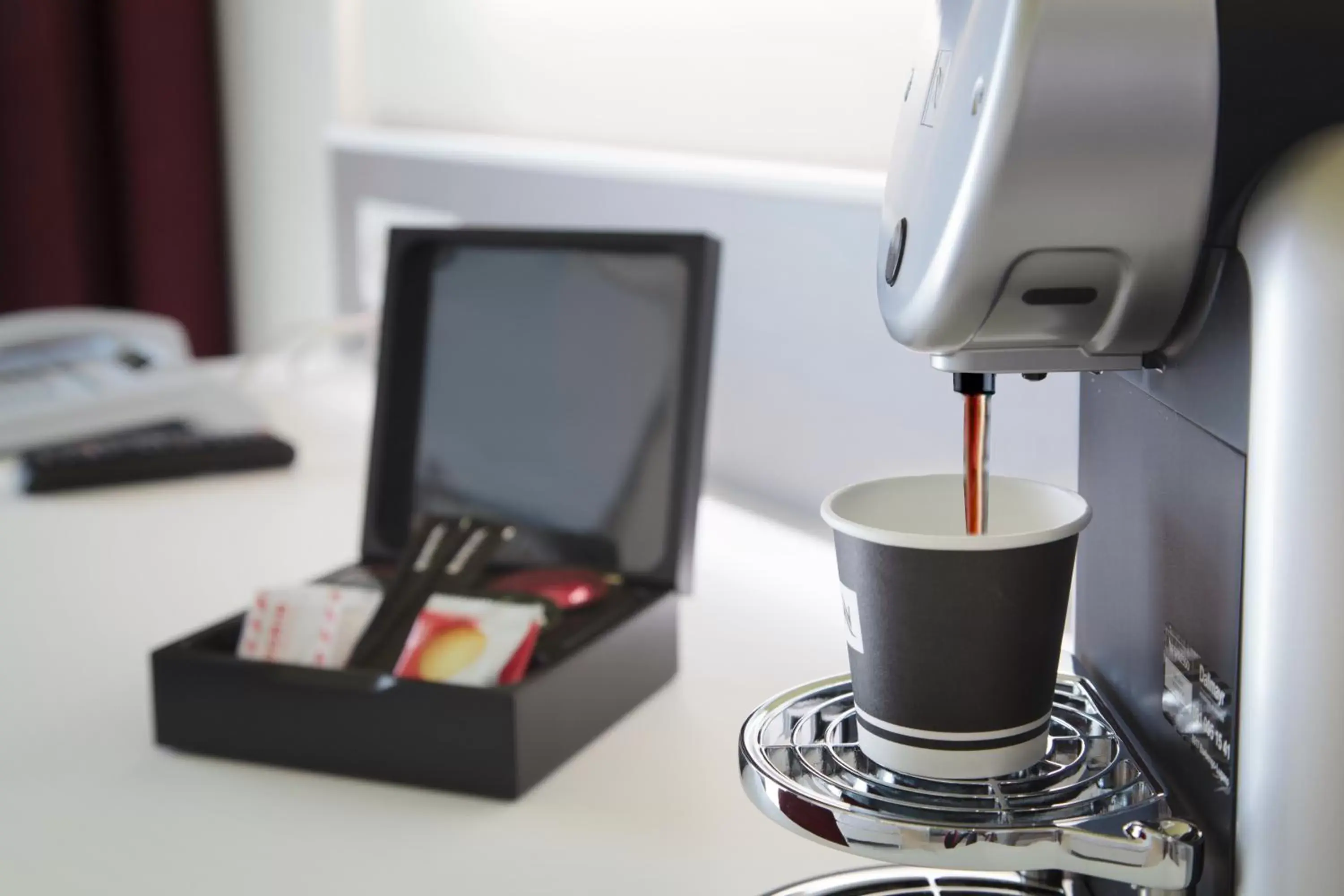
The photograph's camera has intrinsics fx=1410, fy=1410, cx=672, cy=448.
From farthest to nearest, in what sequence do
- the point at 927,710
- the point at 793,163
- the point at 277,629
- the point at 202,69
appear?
the point at 202,69, the point at 793,163, the point at 277,629, the point at 927,710

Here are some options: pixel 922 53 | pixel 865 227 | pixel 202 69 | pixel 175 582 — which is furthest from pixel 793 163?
pixel 202 69

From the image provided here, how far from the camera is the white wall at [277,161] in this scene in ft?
5.86

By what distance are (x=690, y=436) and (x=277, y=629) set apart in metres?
0.27

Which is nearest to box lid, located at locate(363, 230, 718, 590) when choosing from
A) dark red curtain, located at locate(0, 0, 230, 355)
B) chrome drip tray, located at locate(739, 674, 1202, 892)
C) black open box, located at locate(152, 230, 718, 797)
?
black open box, located at locate(152, 230, 718, 797)

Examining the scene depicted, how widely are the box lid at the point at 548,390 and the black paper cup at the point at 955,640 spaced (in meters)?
0.39

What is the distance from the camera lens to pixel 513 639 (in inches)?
26.5

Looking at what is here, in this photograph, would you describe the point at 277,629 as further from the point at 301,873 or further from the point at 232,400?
the point at 232,400

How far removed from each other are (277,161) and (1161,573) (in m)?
1.70

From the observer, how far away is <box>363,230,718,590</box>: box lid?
0.87 metres

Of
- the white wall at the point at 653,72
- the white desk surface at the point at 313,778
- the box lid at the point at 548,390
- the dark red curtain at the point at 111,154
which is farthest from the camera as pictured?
the dark red curtain at the point at 111,154

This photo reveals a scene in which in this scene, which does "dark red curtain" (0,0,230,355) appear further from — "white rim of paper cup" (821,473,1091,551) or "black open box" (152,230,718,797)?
"white rim of paper cup" (821,473,1091,551)

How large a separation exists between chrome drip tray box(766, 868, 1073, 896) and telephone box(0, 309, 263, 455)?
90 cm

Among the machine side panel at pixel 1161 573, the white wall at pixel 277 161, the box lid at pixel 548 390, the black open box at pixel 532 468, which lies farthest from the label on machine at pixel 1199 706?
the white wall at pixel 277 161

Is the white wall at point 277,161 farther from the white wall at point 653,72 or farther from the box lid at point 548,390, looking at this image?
the box lid at point 548,390
